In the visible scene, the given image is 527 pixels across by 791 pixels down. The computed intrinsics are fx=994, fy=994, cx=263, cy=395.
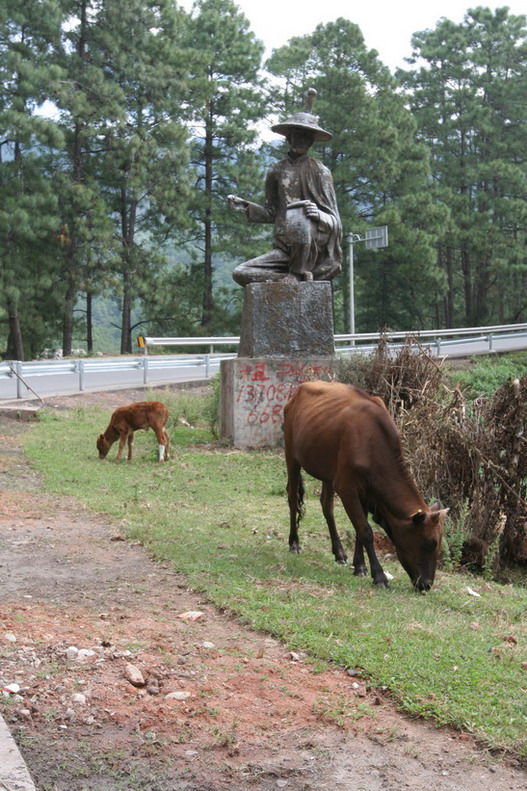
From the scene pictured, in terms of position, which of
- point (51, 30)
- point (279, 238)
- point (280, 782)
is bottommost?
point (280, 782)

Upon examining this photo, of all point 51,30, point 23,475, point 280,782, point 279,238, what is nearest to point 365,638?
point 280,782

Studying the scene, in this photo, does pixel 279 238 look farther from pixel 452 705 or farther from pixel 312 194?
pixel 452 705

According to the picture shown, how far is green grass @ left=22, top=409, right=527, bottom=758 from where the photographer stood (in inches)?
211

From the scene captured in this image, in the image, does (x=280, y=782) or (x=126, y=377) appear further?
(x=126, y=377)

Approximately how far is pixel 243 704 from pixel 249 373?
34.3 feet

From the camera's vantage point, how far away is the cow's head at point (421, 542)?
7.46m

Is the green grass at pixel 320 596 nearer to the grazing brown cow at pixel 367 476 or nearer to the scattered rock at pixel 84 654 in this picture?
the grazing brown cow at pixel 367 476

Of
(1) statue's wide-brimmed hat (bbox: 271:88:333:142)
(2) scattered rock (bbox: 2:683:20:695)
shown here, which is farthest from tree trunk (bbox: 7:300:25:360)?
(2) scattered rock (bbox: 2:683:20:695)

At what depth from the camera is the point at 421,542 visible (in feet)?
24.6

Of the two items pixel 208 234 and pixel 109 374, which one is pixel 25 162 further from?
pixel 109 374

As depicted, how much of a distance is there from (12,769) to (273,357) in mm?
11741

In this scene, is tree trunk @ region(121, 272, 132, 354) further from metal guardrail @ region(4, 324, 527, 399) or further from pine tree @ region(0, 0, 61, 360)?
metal guardrail @ region(4, 324, 527, 399)

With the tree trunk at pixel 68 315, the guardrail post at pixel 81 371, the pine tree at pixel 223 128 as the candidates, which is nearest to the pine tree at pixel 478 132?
the pine tree at pixel 223 128

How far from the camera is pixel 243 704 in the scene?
5.14 m
